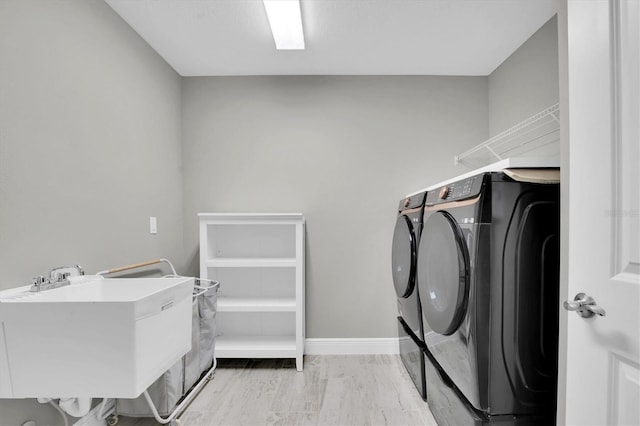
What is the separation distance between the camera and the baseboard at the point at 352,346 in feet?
8.29

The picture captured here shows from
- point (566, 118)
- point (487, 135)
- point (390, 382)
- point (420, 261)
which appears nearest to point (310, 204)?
point (420, 261)

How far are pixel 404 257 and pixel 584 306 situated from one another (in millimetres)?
1186

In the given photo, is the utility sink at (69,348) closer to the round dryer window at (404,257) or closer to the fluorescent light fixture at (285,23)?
the round dryer window at (404,257)

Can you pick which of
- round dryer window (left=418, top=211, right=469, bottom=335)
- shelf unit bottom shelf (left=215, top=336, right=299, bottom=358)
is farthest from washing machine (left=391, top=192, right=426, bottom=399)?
shelf unit bottom shelf (left=215, top=336, right=299, bottom=358)

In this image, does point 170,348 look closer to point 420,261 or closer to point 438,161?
point 420,261

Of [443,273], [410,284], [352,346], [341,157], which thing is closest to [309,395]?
[352,346]

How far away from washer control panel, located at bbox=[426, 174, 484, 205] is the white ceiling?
3.57 ft

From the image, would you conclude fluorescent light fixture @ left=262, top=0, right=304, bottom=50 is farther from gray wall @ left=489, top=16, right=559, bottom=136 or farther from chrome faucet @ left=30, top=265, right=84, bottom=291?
chrome faucet @ left=30, top=265, right=84, bottom=291

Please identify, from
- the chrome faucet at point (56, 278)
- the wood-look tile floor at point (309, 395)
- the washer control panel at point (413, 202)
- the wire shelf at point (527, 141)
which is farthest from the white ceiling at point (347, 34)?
the wood-look tile floor at point (309, 395)

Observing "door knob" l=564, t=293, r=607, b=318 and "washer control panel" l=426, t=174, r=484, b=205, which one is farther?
"washer control panel" l=426, t=174, r=484, b=205

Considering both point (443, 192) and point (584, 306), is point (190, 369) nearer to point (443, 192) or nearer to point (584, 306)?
point (443, 192)

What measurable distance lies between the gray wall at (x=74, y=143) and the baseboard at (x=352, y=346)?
4.70ft

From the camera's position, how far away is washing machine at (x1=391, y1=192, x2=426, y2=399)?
182 centimetres

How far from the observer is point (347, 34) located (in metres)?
1.99
